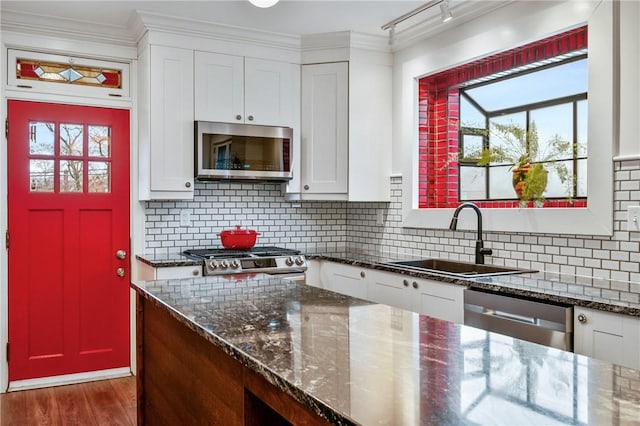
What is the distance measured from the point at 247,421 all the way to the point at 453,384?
62cm

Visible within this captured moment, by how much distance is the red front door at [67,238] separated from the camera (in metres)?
3.87

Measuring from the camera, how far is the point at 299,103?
442 centimetres

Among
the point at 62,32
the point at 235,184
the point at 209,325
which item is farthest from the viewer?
the point at 235,184

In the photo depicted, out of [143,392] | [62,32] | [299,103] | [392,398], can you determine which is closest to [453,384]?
[392,398]

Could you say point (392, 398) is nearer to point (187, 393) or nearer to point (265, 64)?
point (187, 393)

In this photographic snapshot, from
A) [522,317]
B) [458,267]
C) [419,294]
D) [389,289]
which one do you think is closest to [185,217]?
[389,289]

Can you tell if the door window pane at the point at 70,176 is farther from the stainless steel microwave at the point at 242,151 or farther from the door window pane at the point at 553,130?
the door window pane at the point at 553,130

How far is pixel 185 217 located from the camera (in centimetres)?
437

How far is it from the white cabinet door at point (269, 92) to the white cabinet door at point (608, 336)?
107 inches

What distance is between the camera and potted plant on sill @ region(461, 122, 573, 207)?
3221 millimetres

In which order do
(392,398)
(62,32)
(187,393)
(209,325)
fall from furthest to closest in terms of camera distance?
(62,32) < (187,393) < (209,325) < (392,398)

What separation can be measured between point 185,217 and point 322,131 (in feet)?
4.27

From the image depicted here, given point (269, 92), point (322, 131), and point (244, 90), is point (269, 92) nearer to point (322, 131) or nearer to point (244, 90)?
point (244, 90)

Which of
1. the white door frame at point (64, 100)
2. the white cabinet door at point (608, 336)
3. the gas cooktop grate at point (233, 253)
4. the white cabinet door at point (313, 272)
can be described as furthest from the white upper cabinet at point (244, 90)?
the white cabinet door at point (608, 336)
